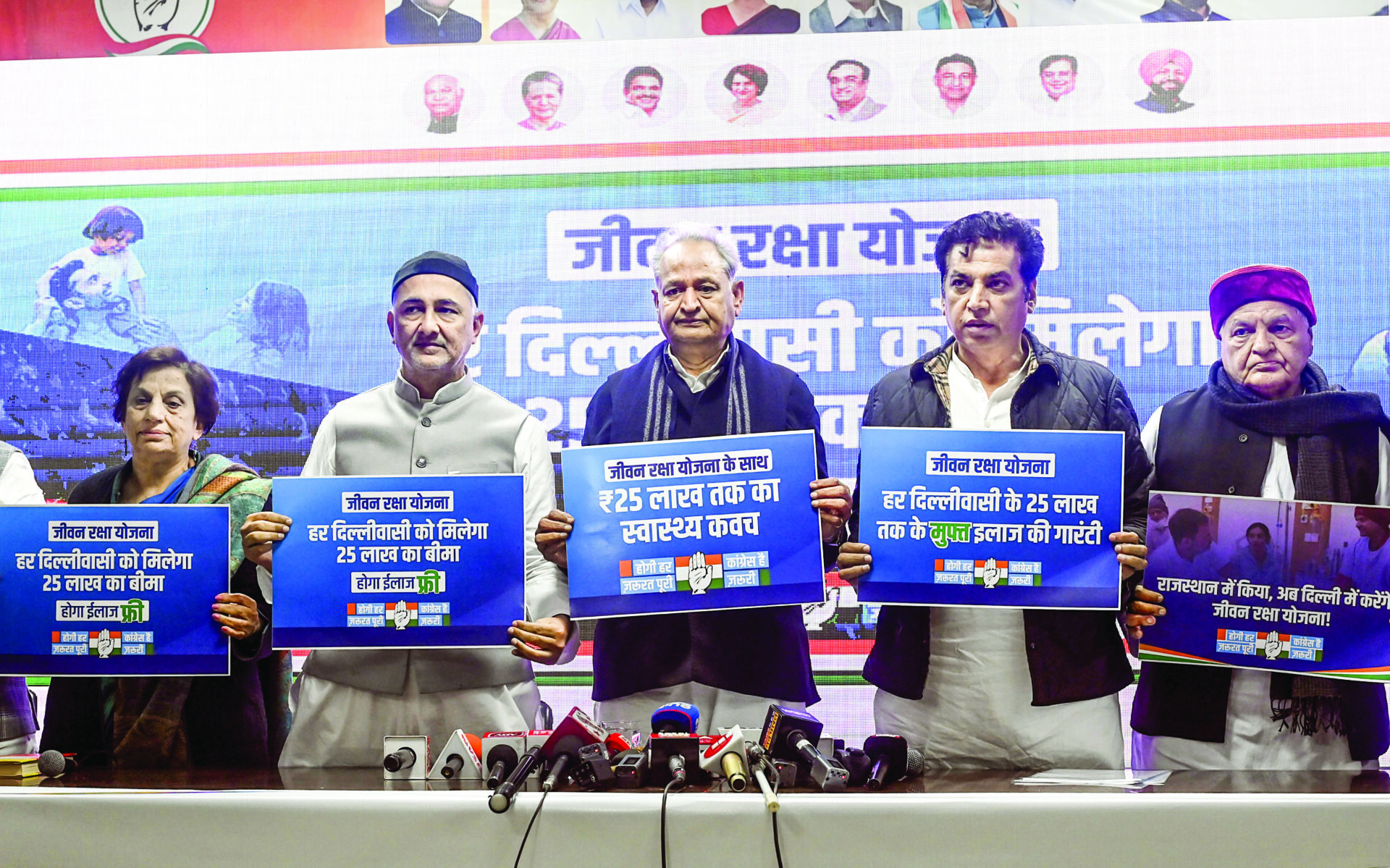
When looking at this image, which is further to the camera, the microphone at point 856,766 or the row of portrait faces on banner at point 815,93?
the row of portrait faces on banner at point 815,93

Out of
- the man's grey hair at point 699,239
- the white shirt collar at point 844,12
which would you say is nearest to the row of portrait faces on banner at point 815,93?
the white shirt collar at point 844,12

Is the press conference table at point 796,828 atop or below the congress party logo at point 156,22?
below

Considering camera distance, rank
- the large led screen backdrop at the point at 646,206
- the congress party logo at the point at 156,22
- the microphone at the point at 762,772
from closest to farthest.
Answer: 1. the microphone at the point at 762,772
2. the large led screen backdrop at the point at 646,206
3. the congress party logo at the point at 156,22

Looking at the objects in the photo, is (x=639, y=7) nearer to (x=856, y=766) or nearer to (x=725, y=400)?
(x=725, y=400)

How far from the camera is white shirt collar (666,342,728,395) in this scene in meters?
3.63

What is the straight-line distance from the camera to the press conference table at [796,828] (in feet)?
7.77

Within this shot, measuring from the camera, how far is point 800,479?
328 cm

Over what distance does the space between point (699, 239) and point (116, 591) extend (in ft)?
7.06

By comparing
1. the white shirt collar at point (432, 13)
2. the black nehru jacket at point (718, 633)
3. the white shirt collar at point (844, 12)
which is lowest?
the black nehru jacket at point (718, 633)

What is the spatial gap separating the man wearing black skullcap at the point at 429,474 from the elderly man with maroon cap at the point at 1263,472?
1.86 meters

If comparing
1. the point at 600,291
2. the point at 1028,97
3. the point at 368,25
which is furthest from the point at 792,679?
the point at 368,25

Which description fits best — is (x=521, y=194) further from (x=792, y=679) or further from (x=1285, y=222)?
(x=1285, y=222)

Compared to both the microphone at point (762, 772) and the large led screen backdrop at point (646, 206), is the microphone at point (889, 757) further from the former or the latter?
the large led screen backdrop at point (646, 206)

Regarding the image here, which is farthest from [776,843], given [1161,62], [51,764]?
[1161,62]
